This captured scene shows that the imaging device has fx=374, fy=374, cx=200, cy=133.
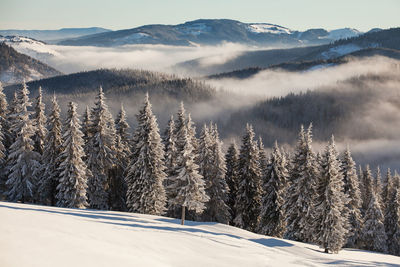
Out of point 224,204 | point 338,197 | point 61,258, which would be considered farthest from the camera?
point 224,204

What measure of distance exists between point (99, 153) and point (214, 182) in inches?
557

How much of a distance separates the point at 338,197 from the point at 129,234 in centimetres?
2179

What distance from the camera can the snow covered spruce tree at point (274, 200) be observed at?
4419 cm

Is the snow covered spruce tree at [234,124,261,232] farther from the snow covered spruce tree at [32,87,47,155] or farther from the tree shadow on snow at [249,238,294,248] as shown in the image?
the snow covered spruce tree at [32,87,47,155]

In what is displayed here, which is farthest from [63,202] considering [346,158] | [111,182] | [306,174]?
[346,158]

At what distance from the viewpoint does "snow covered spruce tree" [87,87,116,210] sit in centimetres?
4303

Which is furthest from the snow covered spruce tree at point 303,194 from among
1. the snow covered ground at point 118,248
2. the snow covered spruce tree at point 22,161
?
the snow covered spruce tree at point 22,161

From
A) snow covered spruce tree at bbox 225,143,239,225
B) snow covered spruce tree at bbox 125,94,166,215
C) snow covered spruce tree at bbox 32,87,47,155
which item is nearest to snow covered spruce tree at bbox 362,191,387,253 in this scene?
snow covered spruce tree at bbox 225,143,239,225

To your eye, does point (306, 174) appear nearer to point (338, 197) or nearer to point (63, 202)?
point (338, 197)

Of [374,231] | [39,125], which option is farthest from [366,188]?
[39,125]

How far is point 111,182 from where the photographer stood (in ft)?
150

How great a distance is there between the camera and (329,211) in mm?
35562

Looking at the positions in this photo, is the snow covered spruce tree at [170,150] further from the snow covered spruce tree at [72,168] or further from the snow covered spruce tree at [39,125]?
the snow covered spruce tree at [39,125]

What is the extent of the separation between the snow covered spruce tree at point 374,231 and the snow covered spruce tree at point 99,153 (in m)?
36.4
